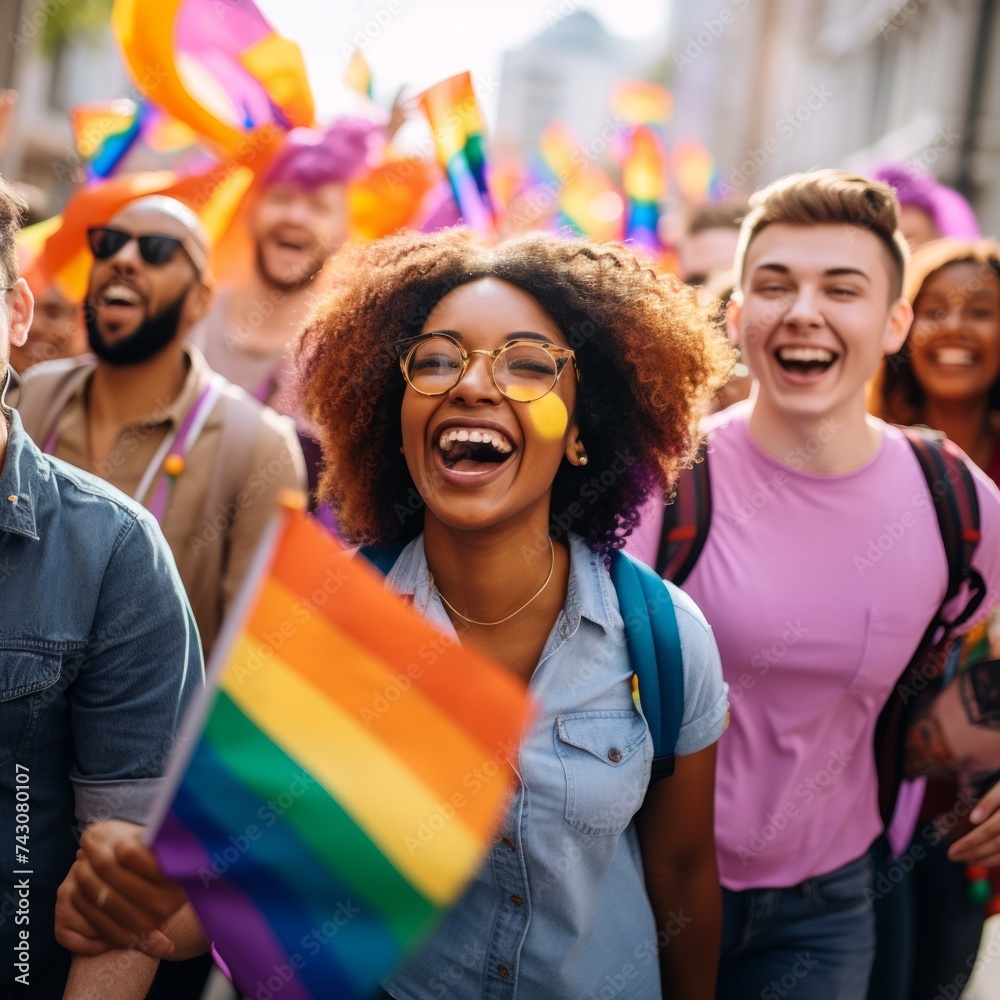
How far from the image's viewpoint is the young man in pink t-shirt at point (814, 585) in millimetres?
2588

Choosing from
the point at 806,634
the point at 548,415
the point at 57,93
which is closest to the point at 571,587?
the point at 548,415

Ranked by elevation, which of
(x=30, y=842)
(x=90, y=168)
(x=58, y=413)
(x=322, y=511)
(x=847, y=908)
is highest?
(x=90, y=168)

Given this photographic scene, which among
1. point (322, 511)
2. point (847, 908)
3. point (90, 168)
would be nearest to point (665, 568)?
point (847, 908)

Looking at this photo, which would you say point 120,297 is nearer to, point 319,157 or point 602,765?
point 319,157

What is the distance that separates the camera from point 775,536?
267 cm

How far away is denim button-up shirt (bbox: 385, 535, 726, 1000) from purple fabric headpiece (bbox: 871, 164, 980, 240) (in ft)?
11.3

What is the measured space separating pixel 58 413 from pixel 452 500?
6.54 ft

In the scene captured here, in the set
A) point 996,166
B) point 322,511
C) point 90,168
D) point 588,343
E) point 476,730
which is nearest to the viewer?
point 476,730

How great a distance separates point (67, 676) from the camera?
184 centimetres

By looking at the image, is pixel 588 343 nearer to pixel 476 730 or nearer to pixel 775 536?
pixel 775 536

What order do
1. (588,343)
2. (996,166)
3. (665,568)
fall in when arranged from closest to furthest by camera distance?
(588,343) → (665,568) → (996,166)

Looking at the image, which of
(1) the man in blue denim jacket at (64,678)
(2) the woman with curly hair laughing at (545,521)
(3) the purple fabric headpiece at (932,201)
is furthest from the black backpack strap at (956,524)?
(3) the purple fabric headpiece at (932,201)

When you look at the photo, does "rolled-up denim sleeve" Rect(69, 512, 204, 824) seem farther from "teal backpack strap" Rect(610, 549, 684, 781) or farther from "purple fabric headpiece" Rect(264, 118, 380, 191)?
"purple fabric headpiece" Rect(264, 118, 380, 191)

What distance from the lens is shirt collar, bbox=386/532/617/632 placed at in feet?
6.95
